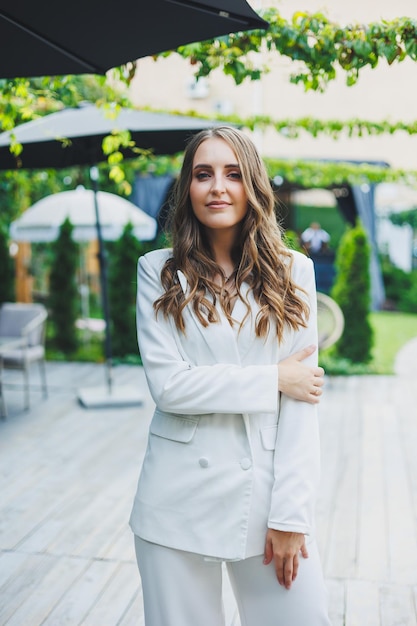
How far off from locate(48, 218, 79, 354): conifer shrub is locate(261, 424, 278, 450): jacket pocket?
749 cm

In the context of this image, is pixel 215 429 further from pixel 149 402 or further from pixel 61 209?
pixel 61 209

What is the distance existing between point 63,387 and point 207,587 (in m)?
5.59

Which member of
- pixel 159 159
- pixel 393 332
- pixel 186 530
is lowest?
pixel 393 332

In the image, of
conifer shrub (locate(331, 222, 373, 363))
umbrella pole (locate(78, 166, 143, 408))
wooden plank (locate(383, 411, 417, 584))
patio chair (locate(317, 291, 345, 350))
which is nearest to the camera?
wooden plank (locate(383, 411, 417, 584))

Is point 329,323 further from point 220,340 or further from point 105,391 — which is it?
point 220,340

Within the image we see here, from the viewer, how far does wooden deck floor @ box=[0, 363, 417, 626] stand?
9.27 feet

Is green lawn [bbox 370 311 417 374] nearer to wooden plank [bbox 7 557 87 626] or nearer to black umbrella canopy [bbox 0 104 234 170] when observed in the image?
black umbrella canopy [bbox 0 104 234 170]

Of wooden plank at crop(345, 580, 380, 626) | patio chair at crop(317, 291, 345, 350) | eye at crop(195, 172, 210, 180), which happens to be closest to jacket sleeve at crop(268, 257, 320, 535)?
eye at crop(195, 172, 210, 180)

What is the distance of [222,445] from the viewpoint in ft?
5.21

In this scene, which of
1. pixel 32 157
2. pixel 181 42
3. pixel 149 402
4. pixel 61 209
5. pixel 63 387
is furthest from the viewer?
pixel 61 209

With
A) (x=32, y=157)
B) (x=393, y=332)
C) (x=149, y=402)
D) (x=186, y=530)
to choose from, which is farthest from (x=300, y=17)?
(x=393, y=332)

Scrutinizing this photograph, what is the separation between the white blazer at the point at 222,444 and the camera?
60.9 inches

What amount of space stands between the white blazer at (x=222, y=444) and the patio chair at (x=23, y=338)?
451 cm

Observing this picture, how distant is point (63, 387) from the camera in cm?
704
